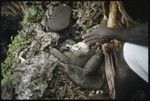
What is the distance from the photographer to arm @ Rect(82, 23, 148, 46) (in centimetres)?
387

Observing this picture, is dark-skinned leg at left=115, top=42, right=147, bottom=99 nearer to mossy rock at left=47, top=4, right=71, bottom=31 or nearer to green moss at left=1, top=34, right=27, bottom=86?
mossy rock at left=47, top=4, right=71, bottom=31

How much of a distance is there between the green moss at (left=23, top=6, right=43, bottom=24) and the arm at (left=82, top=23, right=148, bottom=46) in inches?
50.6

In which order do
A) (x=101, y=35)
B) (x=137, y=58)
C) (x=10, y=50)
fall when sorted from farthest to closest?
(x=10, y=50) < (x=101, y=35) < (x=137, y=58)

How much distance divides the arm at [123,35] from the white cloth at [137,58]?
0.31 ft

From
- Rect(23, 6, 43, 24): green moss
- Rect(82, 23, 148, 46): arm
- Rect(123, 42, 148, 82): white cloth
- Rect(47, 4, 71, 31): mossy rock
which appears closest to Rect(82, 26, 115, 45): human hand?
Rect(82, 23, 148, 46): arm

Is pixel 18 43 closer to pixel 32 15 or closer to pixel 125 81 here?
pixel 32 15

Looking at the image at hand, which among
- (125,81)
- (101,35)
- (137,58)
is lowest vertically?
(125,81)

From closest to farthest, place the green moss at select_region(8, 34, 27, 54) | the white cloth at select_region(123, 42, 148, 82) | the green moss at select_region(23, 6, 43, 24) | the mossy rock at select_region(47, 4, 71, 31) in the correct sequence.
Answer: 1. the white cloth at select_region(123, 42, 148, 82)
2. the green moss at select_region(8, 34, 27, 54)
3. the mossy rock at select_region(47, 4, 71, 31)
4. the green moss at select_region(23, 6, 43, 24)

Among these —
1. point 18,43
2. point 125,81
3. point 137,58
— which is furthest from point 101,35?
A: point 18,43

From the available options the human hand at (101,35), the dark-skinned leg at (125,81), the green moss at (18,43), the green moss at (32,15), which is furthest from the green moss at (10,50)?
the dark-skinned leg at (125,81)

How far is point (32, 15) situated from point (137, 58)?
6.85 feet

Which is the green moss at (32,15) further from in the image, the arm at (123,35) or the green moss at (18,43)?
the arm at (123,35)

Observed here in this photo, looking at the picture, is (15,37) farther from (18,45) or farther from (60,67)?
(60,67)

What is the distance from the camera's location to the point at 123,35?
4.10 metres
